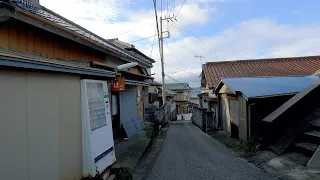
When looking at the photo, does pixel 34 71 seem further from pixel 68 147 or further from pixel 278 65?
pixel 278 65

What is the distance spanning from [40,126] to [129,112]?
8967 millimetres

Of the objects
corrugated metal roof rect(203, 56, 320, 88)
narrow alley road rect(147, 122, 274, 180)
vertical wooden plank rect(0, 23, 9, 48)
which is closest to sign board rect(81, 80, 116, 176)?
narrow alley road rect(147, 122, 274, 180)

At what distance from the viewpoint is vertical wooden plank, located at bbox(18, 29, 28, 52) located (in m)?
5.42

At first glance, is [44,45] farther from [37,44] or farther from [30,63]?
[30,63]

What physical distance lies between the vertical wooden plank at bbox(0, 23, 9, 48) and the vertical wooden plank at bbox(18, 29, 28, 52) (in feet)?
1.22

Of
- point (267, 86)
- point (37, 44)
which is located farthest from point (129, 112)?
point (37, 44)

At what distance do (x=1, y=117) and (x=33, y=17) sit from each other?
8.54 feet

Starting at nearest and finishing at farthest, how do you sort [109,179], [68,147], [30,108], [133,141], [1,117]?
[1,117] < [30,108] < [68,147] < [109,179] < [133,141]

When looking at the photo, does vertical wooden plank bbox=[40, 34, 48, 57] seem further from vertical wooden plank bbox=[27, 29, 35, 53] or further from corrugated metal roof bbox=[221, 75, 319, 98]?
corrugated metal roof bbox=[221, 75, 319, 98]

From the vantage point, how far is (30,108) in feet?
12.4

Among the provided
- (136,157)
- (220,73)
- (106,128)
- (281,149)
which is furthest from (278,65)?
(106,128)

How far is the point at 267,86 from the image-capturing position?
447 inches

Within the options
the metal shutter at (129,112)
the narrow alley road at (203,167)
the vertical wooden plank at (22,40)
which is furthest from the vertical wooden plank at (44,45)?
the metal shutter at (129,112)

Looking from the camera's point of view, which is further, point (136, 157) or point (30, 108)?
point (136, 157)
